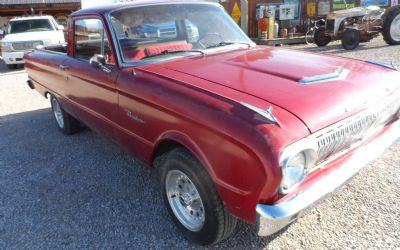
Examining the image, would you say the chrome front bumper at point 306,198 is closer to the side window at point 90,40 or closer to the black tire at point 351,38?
the side window at point 90,40

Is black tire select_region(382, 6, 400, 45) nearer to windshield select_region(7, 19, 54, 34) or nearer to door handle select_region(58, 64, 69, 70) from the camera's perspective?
door handle select_region(58, 64, 69, 70)

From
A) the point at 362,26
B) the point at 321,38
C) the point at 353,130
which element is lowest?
the point at 353,130

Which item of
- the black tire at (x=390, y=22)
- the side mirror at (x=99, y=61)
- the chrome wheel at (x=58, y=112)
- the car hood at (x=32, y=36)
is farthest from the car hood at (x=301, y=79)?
the car hood at (x=32, y=36)

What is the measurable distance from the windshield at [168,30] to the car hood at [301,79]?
0.28 m

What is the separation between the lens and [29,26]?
12.0 metres

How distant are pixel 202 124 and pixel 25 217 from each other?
2.04 m

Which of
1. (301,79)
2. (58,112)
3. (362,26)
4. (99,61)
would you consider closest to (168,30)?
Result: (99,61)

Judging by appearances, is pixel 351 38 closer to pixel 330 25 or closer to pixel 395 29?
pixel 330 25

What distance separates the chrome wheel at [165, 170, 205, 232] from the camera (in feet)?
8.50

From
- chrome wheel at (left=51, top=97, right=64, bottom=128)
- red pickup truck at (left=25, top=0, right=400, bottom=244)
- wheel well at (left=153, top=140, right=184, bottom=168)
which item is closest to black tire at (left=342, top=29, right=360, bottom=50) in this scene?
red pickup truck at (left=25, top=0, right=400, bottom=244)

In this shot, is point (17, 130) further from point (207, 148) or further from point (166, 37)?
point (207, 148)

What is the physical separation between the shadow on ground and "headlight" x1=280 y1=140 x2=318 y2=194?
2.54 ft

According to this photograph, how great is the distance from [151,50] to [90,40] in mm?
969

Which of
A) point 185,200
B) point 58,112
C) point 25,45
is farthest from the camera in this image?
point 25,45
